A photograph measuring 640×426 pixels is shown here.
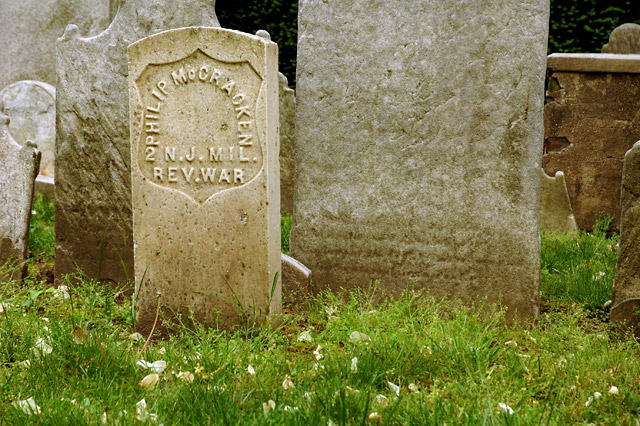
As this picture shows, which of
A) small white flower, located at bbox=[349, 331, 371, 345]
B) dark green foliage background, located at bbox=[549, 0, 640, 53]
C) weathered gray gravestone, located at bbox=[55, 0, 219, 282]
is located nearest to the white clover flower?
small white flower, located at bbox=[349, 331, 371, 345]

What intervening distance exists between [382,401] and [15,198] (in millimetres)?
2664

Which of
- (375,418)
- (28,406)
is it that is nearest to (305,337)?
(375,418)

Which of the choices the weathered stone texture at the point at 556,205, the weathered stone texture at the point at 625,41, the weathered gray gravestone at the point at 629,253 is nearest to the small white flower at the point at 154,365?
the weathered gray gravestone at the point at 629,253

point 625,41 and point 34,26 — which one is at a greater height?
point 34,26

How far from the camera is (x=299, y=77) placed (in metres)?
3.44

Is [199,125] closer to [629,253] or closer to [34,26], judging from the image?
[629,253]

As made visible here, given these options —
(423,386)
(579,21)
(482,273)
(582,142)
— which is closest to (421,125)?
(482,273)

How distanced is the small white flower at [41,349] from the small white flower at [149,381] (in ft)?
1.40

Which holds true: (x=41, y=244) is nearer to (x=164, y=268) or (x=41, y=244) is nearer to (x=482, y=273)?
(x=164, y=268)

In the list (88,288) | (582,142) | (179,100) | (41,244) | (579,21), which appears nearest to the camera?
(179,100)

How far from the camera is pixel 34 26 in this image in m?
7.95

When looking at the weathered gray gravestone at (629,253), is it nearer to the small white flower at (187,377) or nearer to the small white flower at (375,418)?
the small white flower at (375,418)

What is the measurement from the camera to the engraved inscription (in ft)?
9.46

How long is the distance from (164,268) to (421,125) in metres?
1.43
